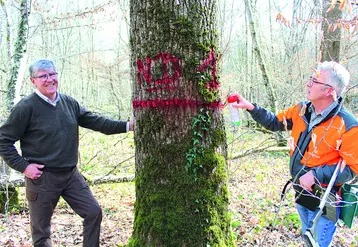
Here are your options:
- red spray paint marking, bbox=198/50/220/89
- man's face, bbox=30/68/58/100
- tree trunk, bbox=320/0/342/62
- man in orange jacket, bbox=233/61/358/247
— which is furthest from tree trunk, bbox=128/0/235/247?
tree trunk, bbox=320/0/342/62

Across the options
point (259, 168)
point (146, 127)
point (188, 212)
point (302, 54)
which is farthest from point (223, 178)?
point (302, 54)

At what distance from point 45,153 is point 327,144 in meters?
2.74

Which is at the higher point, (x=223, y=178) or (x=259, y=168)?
(x=223, y=178)

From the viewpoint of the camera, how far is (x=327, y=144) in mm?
2324

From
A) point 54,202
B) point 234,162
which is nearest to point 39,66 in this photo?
point 54,202

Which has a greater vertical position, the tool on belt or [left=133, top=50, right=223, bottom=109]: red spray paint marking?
[left=133, top=50, right=223, bottom=109]: red spray paint marking

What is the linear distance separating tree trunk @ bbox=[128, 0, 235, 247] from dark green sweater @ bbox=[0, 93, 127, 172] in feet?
3.45

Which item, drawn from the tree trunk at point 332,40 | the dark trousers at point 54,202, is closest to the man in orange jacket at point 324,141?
the dark trousers at point 54,202

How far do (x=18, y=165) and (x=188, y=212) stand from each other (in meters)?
1.81

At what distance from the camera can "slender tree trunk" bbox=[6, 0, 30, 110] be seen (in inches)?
200

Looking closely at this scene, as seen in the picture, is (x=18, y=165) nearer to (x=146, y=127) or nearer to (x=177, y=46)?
(x=146, y=127)

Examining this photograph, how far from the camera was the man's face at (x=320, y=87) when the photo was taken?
2.46 m

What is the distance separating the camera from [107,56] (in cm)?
1578

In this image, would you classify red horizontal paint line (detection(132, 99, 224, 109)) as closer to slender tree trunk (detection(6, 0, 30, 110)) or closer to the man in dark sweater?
the man in dark sweater
